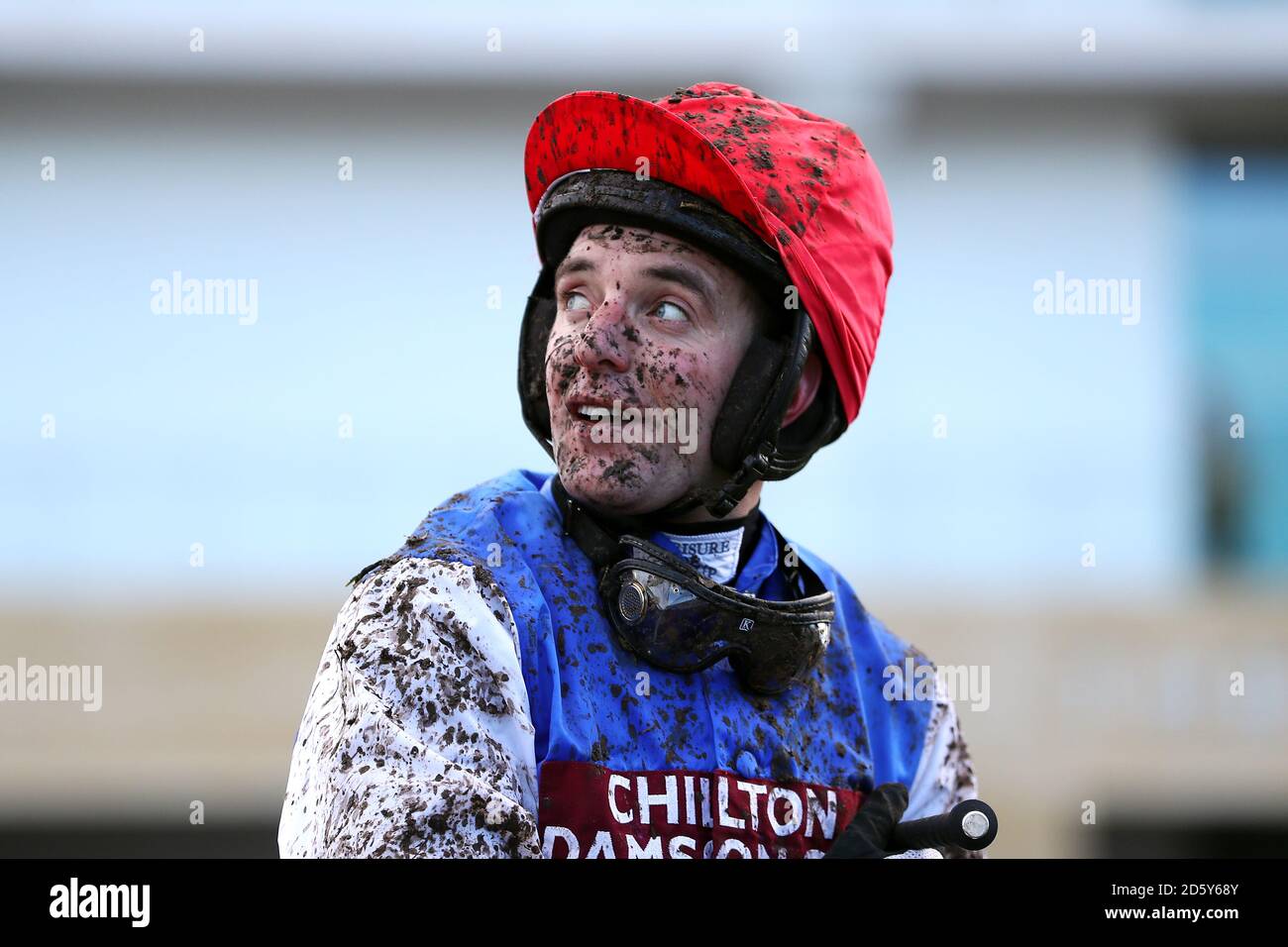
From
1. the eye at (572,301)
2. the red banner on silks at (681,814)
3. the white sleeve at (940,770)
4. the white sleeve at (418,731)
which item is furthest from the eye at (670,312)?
the white sleeve at (940,770)

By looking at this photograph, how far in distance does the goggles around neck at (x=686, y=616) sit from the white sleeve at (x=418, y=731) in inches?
8.5

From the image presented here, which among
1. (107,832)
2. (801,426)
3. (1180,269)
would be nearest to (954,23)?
(1180,269)

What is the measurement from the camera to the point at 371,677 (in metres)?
2.33

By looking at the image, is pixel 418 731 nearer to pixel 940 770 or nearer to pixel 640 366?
pixel 640 366

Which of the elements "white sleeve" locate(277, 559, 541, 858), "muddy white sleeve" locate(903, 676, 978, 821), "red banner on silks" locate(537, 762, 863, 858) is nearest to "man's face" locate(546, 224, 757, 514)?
"white sleeve" locate(277, 559, 541, 858)

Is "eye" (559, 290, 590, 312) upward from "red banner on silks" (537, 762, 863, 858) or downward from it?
upward

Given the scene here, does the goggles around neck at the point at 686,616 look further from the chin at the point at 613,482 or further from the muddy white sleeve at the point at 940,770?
the muddy white sleeve at the point at 940,770

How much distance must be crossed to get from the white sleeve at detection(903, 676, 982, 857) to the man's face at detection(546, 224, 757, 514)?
0.70 metres

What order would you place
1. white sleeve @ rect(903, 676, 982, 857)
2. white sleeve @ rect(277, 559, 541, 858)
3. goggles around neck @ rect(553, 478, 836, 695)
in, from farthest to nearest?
white sleeve @ rect(903, 676, 982, 857) < goggles around neck @ rect(553, 478, 836, 695) < white sleeve @ rect(277, 559, 541, 858)

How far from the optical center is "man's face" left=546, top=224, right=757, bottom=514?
2.61m

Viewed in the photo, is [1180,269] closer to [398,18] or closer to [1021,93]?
[1021,93]

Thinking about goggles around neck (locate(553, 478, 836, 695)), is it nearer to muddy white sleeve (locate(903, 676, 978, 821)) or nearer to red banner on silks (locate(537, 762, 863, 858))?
red banner on silks (locate(537, 762, 863, 858))

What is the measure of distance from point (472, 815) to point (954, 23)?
30.4ft

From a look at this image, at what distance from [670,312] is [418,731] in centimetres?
81
